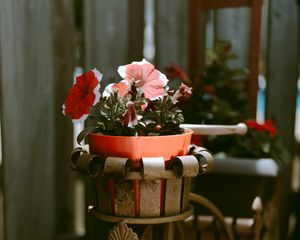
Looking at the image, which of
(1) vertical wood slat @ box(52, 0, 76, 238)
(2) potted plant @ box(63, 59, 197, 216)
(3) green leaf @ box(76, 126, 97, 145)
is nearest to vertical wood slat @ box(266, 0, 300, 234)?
(1) vertical wood slat @ box(52, 0, 76, 238)

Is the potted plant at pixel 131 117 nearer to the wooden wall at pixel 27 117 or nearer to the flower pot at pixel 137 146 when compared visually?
the flower pot at pixel 137 146

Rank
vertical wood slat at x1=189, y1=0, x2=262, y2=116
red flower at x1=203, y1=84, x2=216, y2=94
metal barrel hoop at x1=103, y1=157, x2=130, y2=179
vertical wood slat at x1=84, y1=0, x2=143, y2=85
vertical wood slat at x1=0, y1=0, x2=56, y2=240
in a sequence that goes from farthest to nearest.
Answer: vertical wood slat at x1=189, y1=0, x2=262, y2=116
red flower at x1=203, y1=84, x2=216, y2=94
vertical wood slat at x1=84, y1=0, x2=143, y2=85
vertical wood slat at x1=0, y1=0, x2=56, y2=240
metal barrel hoop at x1=103, y1=157, x2=130, y2=179

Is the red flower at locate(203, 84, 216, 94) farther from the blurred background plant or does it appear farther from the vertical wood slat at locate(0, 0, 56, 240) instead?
the vertical wood slat at locate(0, 0, 56, 240)

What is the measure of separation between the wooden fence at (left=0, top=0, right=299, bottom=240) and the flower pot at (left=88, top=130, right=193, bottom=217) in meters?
0.67

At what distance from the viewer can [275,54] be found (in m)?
3.00

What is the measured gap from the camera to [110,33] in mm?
2537

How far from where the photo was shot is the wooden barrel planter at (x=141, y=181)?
148 cm

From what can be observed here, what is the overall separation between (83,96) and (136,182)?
1.07 ft

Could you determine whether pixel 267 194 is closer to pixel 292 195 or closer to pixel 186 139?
pixel 292 195

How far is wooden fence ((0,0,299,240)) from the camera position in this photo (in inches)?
81.6

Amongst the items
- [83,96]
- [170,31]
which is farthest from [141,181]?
[170,31]

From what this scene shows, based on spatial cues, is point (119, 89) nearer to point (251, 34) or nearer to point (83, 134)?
point (83, 134)

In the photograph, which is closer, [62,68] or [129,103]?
[129,103]

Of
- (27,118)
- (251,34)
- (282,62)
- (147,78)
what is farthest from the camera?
(282,62)
